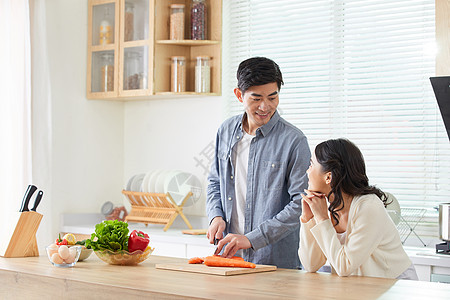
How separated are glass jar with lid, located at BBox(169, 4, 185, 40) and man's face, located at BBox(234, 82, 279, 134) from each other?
157 centimetres

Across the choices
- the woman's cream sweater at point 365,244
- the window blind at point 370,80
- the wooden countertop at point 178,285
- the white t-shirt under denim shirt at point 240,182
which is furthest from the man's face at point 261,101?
the window blind at point 370,80

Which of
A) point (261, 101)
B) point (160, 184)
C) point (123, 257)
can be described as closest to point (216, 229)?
point (123, 257)

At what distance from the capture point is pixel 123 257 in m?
2.08

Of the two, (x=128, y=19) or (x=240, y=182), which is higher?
(x=128, y=19)

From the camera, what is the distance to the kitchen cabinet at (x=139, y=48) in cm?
383

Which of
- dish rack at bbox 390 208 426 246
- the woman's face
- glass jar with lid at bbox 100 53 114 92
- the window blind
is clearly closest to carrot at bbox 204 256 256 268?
the woman's face

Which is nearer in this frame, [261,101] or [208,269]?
[208,269]

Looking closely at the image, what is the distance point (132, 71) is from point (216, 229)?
1.88 m

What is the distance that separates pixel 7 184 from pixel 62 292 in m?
1.86

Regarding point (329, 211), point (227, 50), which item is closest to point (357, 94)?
point (227, 50)

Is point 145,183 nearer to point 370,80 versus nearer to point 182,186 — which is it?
point 182,186

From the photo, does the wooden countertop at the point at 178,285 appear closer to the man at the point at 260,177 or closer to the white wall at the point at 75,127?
the man at the point at 260,177

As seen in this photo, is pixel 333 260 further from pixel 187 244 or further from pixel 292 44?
pixel 292 44

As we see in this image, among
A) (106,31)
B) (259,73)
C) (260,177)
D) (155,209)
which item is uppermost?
(106,31)
